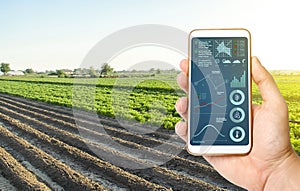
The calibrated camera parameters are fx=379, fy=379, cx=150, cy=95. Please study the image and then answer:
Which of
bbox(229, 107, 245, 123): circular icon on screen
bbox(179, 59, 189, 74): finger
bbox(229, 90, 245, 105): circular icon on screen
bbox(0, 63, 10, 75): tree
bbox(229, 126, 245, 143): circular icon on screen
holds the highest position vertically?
bbox(0, 63, 10, 75): tree

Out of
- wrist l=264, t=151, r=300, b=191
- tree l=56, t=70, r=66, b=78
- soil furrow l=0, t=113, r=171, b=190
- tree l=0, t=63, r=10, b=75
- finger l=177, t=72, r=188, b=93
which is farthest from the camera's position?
tree l=0, t=63, r=10, b=75

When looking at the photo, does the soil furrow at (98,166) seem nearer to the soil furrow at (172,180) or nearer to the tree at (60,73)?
the soil furrow at (172,180)

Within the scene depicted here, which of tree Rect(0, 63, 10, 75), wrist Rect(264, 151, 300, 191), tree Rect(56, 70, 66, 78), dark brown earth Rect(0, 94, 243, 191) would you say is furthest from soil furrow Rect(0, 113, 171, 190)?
tree Rect(0, 63, 10, 75)

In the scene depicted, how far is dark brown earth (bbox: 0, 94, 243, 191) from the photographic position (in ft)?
17.0

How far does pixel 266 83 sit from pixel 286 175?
449 millimetres

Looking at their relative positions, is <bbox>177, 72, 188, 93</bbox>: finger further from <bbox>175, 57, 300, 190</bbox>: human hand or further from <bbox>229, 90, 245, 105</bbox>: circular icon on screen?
<bbox>175, 57, 300, 190</bbox>: human hand

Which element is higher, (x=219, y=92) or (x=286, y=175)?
(x=219, y=92)

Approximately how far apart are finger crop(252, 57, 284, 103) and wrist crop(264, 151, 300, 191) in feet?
1.01

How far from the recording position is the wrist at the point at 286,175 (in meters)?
1.74

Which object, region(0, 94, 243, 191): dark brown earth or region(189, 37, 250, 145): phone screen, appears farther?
region(0, 94, 243, 191): dark brown earth

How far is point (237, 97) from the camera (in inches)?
78.1

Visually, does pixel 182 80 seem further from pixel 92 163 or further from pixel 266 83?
pixel 92 163

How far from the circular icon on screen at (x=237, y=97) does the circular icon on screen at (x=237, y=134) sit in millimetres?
131

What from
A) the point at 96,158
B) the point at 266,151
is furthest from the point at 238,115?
the point at 96,158
